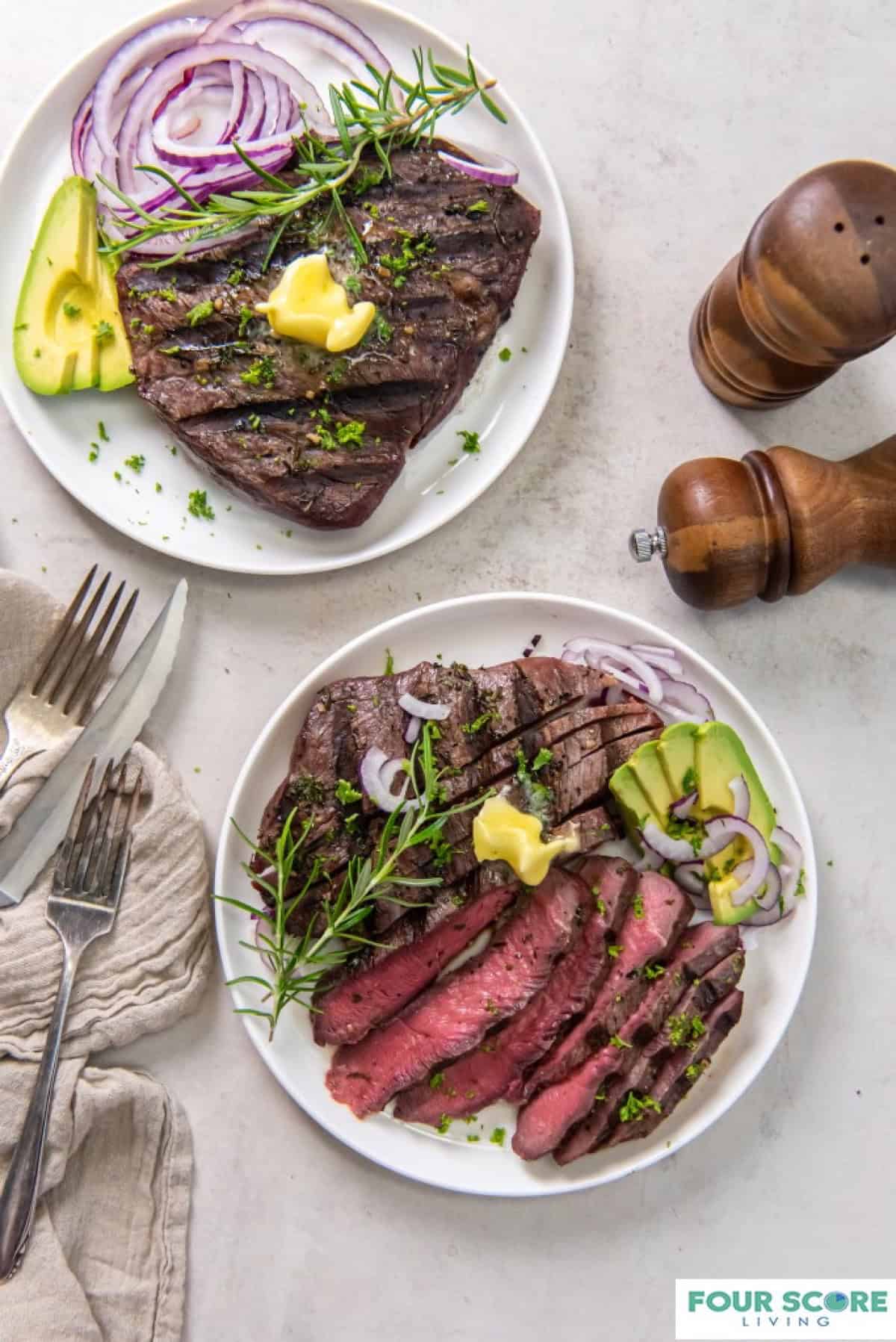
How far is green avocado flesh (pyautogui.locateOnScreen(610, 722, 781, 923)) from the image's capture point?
2555 mm

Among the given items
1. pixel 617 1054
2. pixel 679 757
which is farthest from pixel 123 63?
pixel 617 1054

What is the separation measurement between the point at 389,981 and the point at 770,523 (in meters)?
1.39

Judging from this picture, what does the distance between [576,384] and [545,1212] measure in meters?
2.14

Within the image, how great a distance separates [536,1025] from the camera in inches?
102

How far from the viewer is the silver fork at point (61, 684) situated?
262 centimetres

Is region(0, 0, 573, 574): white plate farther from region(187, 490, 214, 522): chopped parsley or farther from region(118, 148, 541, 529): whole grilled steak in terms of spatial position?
region(118, 148, 541, 529): whole grilled steak

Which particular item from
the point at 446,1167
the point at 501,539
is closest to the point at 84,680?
the point at 501,539

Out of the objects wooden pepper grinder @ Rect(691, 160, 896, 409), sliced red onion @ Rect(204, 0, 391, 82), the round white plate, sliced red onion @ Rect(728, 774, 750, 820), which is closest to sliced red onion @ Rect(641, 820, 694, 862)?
sliced red onion @ Rect(728, 774, 750, 820)

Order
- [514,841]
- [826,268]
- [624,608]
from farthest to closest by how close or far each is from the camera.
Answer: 1. [624,608]
2. [514,841]
3. [826,268]

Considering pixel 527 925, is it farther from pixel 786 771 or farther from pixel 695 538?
pixel 695 538

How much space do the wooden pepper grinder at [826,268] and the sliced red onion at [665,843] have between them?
1.12 m

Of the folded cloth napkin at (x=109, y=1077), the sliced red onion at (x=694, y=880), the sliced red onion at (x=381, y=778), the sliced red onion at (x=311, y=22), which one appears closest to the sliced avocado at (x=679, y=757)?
the sliced red onion at (x=694, y=880)

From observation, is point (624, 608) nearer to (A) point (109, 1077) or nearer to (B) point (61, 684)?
(B) point (61, 684)

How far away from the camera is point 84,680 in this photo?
8.65 ft
